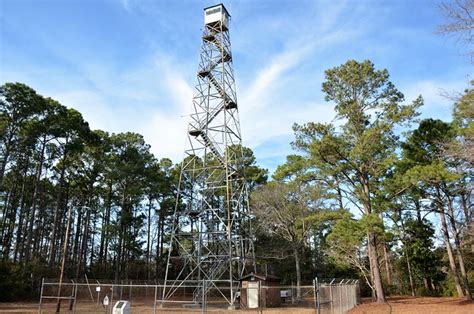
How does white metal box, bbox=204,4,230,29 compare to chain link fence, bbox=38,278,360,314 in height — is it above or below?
above

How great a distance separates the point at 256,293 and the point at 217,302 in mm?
4752

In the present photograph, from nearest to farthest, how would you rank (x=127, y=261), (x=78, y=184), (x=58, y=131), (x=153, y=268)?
(x=58, y=131) < (x=78, y=184) < (x=127, y=261) < (x=153, y=268)

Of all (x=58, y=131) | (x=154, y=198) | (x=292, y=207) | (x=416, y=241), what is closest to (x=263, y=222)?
(x=292, y=207)

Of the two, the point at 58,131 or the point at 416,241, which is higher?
the point at 58,131

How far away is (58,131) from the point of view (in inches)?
1163

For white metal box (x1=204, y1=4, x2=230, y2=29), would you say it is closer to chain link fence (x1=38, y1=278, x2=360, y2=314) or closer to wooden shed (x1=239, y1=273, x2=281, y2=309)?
wooden shed (x1=239, y1=273, x2=281, y2=309)

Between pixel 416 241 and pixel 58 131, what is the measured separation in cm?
2994

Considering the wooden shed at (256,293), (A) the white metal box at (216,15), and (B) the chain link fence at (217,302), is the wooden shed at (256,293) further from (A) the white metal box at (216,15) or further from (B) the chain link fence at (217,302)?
(A) the white metal box at (216,15)

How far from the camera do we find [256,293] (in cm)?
2338

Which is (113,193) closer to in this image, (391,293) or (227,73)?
Answer: (227,73)

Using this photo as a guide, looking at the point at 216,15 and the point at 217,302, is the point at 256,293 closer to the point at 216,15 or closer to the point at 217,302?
the point at 217,302

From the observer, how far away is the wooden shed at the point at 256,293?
23219mm

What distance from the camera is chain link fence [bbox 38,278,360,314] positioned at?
14.3 meters

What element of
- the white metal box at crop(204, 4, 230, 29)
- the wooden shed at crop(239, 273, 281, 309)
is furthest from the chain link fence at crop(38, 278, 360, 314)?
the white metal box at crop(204, 4, 230, 29)
